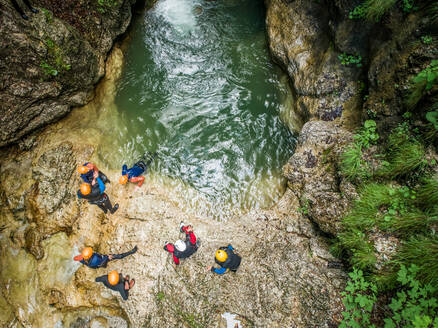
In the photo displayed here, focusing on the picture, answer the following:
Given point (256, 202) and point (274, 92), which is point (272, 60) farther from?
point (256, 202)

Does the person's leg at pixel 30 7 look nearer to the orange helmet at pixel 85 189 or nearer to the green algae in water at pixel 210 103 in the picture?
the green algae in water at pixel 210 103

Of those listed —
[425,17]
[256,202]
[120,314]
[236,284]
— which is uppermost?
[425,17]

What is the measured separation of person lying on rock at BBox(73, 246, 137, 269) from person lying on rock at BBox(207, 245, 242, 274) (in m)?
2.64

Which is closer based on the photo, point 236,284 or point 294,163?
point 236,284

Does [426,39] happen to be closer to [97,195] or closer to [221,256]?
[221,256]

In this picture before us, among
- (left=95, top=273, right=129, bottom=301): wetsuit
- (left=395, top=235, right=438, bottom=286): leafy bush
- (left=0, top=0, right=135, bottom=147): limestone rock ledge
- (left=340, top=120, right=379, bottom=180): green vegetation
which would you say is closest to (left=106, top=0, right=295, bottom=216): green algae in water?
(left=0, top=0, right=135, bottom=147): limestone rock ledge

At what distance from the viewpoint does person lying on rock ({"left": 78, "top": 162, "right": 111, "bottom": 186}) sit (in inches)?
261

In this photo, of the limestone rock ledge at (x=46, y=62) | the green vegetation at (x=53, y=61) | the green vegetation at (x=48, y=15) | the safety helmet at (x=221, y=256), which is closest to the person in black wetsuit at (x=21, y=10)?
the limestone rock ledge at (x=46, y=62)

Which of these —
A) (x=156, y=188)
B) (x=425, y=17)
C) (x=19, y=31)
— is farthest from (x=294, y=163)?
(x=19, y=31)

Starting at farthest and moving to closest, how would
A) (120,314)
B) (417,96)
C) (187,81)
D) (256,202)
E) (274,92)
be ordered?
(187,81), (274,92), (256,202), (120,314), (417,96)

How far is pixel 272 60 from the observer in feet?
28.4

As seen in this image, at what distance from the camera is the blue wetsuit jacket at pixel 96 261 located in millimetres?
5914

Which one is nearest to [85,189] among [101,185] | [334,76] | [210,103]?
[101,185]

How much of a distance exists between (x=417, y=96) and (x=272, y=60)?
5.82 m
